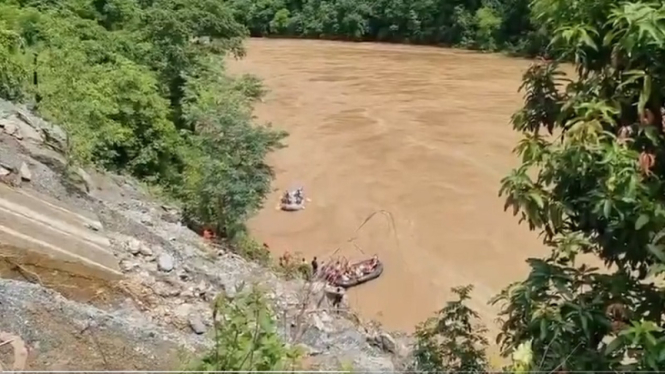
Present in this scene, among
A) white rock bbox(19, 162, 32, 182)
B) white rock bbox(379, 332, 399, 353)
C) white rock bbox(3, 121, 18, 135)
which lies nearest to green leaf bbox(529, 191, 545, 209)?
white rock bbox(379, 332, 399, 353)

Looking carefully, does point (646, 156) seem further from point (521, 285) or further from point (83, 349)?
point (83, 349)

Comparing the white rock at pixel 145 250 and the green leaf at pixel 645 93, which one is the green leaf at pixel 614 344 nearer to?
the green leaf at pixel 645 93

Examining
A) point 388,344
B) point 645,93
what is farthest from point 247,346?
point 388,344

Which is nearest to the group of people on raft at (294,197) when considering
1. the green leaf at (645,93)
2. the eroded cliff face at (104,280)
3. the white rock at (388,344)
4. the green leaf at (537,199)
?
the eroded cliff face at (104,280)

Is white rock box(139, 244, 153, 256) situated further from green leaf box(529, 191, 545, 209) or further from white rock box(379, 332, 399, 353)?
green leaf box(529, 191, 545, 209)

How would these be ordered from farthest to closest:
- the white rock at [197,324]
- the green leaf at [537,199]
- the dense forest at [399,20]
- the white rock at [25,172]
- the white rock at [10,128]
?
the dense forest at [399,20] < the white rock at [10,128] < the white rock at [25,172] < the white rock at [197,324] < the green leaf at [537,199]

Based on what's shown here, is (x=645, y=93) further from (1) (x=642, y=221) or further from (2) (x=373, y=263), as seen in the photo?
(2) (x=373, y=263)

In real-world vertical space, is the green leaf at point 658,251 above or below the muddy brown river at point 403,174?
above
